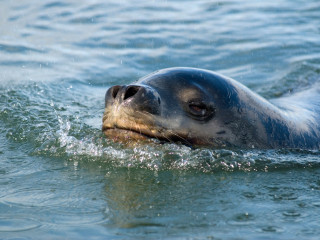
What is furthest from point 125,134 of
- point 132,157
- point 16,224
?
point 16,224

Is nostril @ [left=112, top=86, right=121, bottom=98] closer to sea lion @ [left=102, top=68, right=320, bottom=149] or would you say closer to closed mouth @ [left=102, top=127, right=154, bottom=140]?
sea lion @ [left=102, top=68, right=320, bottom=149]

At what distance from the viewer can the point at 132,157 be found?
14.3 feet

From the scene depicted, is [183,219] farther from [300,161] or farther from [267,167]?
[300,161]

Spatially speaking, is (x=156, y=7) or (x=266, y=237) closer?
(x=266, y=237)

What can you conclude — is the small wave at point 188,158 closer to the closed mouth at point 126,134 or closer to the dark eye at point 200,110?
the closed mouth at point 126,134

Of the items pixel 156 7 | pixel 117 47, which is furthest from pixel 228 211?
pixel 156 7

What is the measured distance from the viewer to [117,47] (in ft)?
35.3

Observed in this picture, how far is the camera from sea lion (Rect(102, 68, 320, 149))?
4.12m

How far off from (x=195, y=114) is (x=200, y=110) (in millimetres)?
53

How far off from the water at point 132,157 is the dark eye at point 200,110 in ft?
0.81

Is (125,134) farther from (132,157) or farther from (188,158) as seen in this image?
(188,158)

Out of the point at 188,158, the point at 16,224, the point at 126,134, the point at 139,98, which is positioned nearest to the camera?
the point at 16,224

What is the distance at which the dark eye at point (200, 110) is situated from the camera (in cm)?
432

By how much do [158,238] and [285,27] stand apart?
31.0 ft
